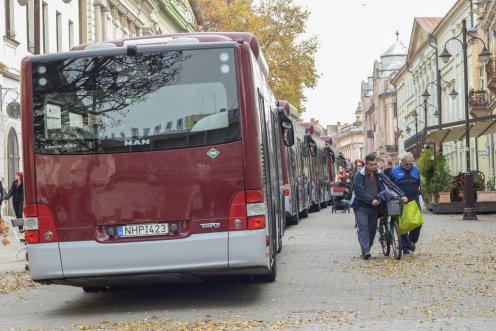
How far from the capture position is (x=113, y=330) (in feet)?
32.9

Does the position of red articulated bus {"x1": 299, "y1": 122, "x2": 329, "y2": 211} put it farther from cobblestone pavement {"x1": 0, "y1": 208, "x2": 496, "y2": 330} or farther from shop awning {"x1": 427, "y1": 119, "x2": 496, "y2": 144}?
cobblestone pavement {"x1": 0, "y1": 208, "x2": 496, "y2": 330}

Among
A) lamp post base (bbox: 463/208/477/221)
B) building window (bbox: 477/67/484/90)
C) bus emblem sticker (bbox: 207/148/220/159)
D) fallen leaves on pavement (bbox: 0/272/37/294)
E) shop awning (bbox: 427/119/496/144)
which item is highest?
building window (bbox: 477/67/484/90)

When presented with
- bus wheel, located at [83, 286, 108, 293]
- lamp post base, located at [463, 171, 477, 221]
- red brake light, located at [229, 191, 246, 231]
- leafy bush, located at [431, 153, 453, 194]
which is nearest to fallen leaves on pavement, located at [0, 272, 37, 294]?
bus wheel, located at [83, 286, 108, 293]

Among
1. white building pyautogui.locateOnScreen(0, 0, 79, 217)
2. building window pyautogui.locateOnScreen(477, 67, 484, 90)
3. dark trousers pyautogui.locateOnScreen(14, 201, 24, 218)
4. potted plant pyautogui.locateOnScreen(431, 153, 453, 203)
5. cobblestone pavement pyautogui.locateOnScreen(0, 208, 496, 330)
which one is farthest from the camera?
building window pyautogui.locateOnScreen(477, 67, 484, 90)

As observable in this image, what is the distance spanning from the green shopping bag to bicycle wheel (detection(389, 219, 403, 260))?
7.0 inches

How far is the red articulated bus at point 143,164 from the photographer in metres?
11.1

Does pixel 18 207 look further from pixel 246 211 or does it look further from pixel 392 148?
pixel 392 148

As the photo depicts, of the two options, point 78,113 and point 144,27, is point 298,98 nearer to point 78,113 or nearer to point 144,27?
point 144,27

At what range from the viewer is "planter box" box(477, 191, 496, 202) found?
34938 millimetres

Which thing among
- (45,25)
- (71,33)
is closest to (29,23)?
(45,25)

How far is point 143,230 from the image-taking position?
1121 centimetres

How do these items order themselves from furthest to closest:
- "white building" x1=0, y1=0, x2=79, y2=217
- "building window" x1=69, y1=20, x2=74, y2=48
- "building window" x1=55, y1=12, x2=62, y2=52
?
"building window" x1=69, y1=20, x2=74, y2=48
"building window" x1=55, y1=12, x2=62, y2=52
"white building" x1=0, y1=0, x2=79, y2=217

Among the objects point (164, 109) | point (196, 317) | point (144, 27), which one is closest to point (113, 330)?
point (196, 317)

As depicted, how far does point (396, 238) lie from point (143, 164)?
676cm
